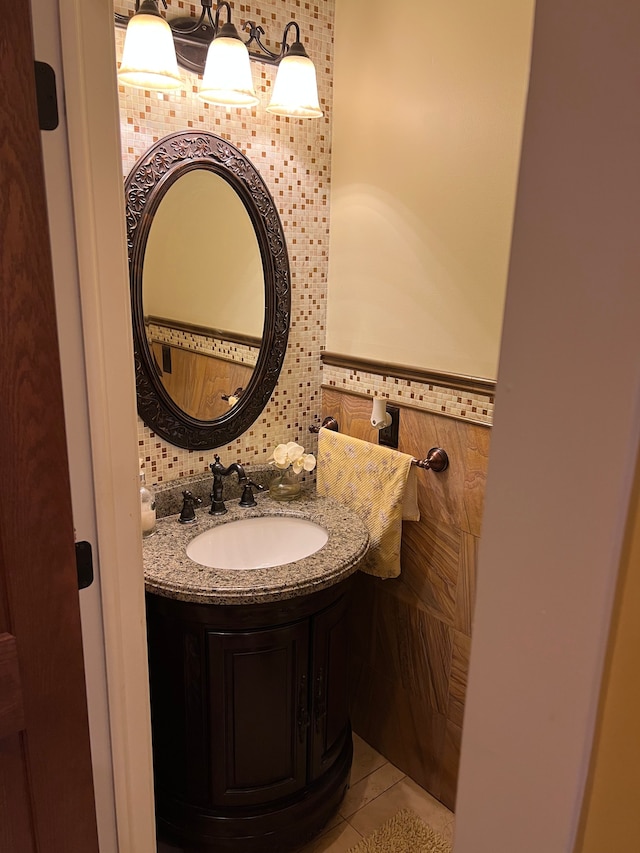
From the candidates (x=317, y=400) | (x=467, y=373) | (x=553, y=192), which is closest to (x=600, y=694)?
(x=553, y=192)

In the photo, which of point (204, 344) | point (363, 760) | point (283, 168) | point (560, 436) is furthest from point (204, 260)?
point (363, 760)

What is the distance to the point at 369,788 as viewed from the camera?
2.05 m

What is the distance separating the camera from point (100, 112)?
100 cm

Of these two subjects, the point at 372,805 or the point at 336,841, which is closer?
the point at 336,841

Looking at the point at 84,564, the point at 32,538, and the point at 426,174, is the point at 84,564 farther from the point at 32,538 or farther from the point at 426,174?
the point at 426,174

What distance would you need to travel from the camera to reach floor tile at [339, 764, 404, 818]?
1.98 m

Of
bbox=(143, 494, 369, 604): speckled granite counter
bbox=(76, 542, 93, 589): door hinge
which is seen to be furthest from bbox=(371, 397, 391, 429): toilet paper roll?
bbox=(76, 542, 93, 589): door hinge

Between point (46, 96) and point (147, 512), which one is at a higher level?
A: point (46, 96)

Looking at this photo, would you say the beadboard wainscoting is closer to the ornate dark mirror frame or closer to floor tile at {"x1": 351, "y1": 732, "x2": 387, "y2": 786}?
floor tile at {"x1": 351, "y1": 732, "x2": 387, "y2": 786}

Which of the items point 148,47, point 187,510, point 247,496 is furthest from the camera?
point 247,496

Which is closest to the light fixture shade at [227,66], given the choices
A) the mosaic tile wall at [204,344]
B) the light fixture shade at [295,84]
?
the light fixture shade at [295,84]

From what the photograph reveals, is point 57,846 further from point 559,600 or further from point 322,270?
point 322,270

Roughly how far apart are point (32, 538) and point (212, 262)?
3.61 ft

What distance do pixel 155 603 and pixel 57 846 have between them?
0.57m
